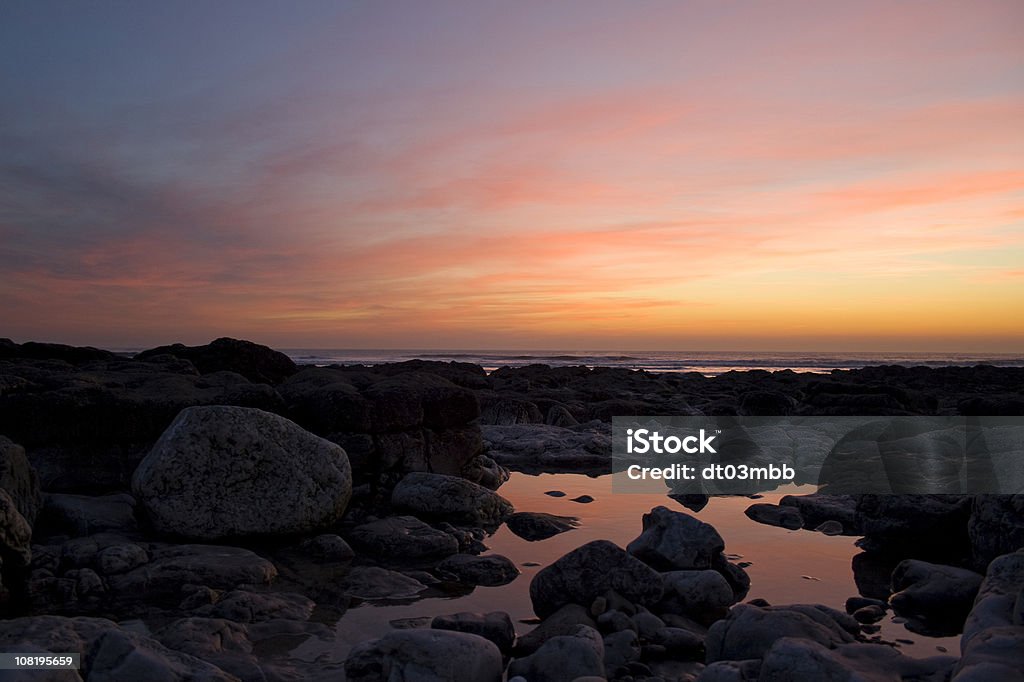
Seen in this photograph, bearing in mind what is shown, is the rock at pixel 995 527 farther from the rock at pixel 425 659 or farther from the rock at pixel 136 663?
the rock at pixel 136 663

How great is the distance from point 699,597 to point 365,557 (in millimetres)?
3151

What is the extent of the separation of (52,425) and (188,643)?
4902mm

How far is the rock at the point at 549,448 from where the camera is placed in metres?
12.9

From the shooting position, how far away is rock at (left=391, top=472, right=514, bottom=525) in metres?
8.55

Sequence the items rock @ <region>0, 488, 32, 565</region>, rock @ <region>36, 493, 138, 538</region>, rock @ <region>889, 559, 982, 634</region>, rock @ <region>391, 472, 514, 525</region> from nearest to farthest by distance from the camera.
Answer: rock @ <region>889, 559, 982, 634</region>, rock @ <region>0, 488, 32, 565</region>, rock @ <region>36, 493, 138, 538</region>, rock @ <region>391, 472, 514, 525</region>

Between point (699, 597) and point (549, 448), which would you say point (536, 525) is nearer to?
point (699, 597)

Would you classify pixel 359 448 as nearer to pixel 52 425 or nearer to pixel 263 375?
pixel 52 425

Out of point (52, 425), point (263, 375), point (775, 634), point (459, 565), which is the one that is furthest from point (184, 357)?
point (775, 634)

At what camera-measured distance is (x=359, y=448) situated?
9.52m

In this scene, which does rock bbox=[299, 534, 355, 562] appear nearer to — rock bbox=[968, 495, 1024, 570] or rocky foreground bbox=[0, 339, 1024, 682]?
rocky foreground bbox=[0, 339, 1024, 682]

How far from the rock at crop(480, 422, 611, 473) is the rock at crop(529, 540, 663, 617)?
6.75m

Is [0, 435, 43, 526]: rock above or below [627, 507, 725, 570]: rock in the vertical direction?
above

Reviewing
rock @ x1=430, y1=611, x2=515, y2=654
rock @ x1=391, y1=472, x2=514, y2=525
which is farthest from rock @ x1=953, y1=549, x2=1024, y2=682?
rock @ x1=391, y1=472, x2=514, y2=525

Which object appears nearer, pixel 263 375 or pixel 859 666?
pixel 859 666
